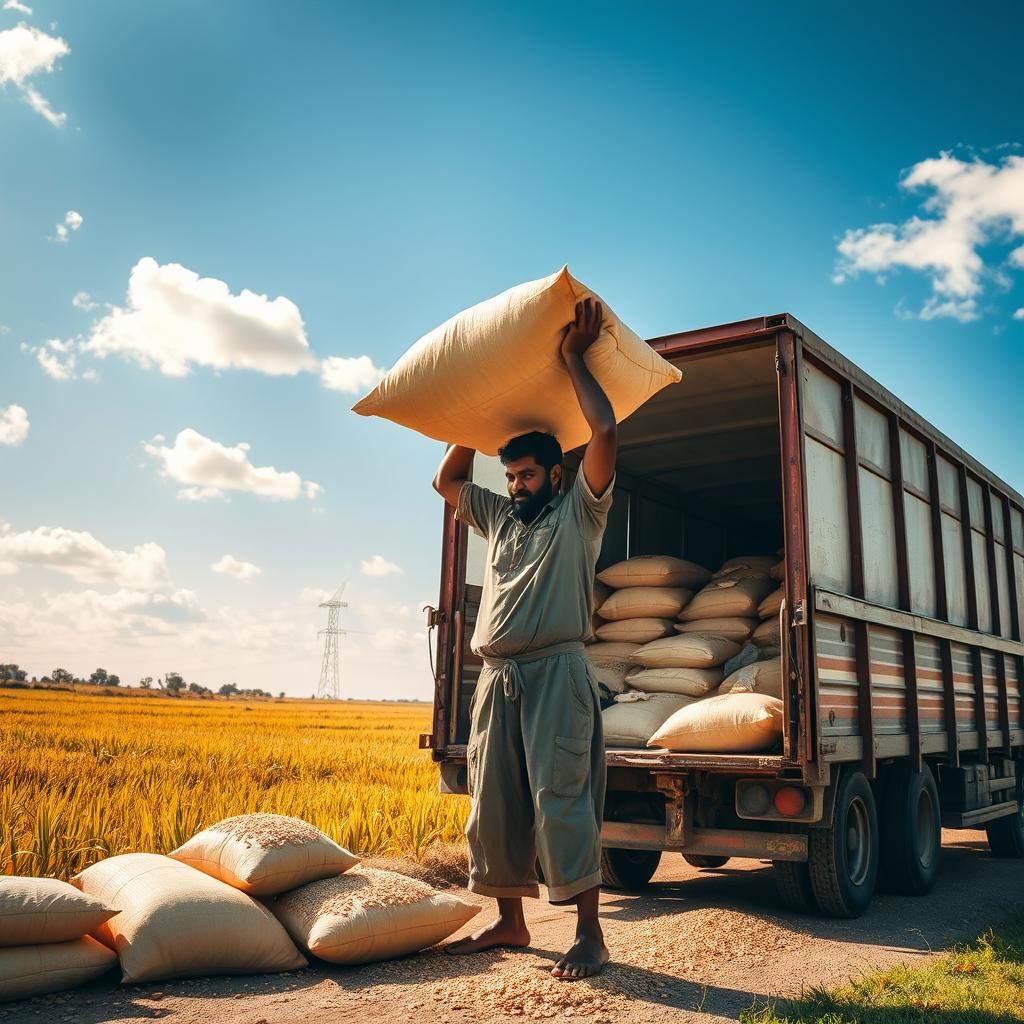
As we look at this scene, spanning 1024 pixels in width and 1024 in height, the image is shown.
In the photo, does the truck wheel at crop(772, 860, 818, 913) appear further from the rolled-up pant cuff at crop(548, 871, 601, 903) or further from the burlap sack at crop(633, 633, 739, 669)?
the rolled-up pant cuff at crop(548, 871, 601, 903)

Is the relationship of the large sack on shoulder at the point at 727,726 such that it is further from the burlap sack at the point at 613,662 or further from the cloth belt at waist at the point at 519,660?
the cloth belt at waist at the point at 519,660

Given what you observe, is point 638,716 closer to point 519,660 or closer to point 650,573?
point 650,573

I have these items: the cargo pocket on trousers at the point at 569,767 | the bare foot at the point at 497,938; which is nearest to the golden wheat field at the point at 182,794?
the bare foot at the point at 497,938

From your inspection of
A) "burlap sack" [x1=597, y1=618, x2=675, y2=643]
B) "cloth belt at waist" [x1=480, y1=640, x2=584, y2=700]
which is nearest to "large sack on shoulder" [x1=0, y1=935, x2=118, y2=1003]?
"cloth belt at waist" [x1=480, y1=640, x2=584, y2=700]

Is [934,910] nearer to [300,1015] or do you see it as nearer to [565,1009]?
[565,1009]

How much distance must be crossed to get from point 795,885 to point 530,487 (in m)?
2.75

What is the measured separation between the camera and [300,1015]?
3203 mm

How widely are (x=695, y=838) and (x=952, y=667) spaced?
2645 millimetres

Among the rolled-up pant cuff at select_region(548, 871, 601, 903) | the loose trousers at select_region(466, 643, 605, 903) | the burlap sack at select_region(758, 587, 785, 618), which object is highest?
the burlap sack at select_region(758, 587, 785, 618)

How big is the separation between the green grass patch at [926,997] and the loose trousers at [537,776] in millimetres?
757

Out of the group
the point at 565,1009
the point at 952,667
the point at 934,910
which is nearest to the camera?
the point at 565,1009

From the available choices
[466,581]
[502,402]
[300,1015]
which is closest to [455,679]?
[466,581]

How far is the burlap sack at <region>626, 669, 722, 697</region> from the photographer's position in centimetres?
614

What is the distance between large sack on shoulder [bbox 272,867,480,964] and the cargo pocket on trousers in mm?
871
